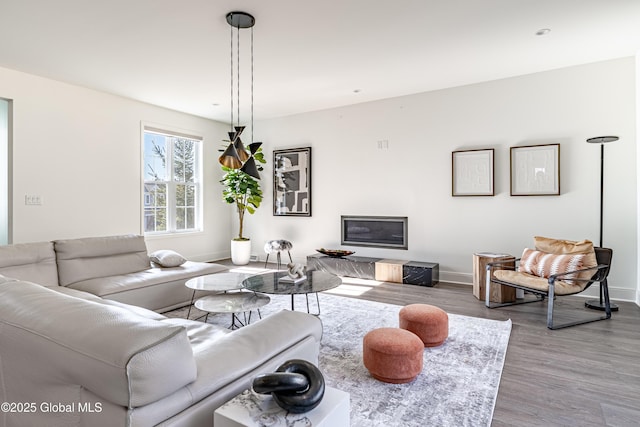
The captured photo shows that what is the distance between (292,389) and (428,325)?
2.02 m

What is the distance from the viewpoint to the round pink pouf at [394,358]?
2.16 meters

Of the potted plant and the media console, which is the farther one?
the potted plant

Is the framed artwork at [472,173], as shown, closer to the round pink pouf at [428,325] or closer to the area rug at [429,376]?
the area rug at [429,376]

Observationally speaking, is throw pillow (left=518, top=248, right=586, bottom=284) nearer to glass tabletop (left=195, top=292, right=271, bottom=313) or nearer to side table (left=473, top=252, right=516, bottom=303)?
side table (left=473, top=252, right=516, bottom=303)

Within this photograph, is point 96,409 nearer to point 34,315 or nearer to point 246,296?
point 34,315

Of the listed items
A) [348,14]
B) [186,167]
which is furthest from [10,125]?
[348,14]

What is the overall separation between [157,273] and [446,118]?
14.4 feet

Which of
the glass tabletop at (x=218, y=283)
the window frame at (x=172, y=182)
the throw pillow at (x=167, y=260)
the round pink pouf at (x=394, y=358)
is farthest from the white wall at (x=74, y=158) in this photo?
the round pink pouf at (x=394, y=358)

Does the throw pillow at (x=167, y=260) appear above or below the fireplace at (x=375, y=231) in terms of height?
below

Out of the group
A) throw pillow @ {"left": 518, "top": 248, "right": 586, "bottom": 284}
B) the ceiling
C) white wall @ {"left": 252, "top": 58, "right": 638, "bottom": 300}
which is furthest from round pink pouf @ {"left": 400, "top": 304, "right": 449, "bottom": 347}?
the ceiling

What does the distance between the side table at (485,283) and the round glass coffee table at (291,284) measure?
200 cm

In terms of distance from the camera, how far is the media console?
4.77 meters

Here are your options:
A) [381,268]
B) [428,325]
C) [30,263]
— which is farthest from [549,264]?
[30,263]

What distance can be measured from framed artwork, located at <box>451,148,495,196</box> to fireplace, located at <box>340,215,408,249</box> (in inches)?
37.6
